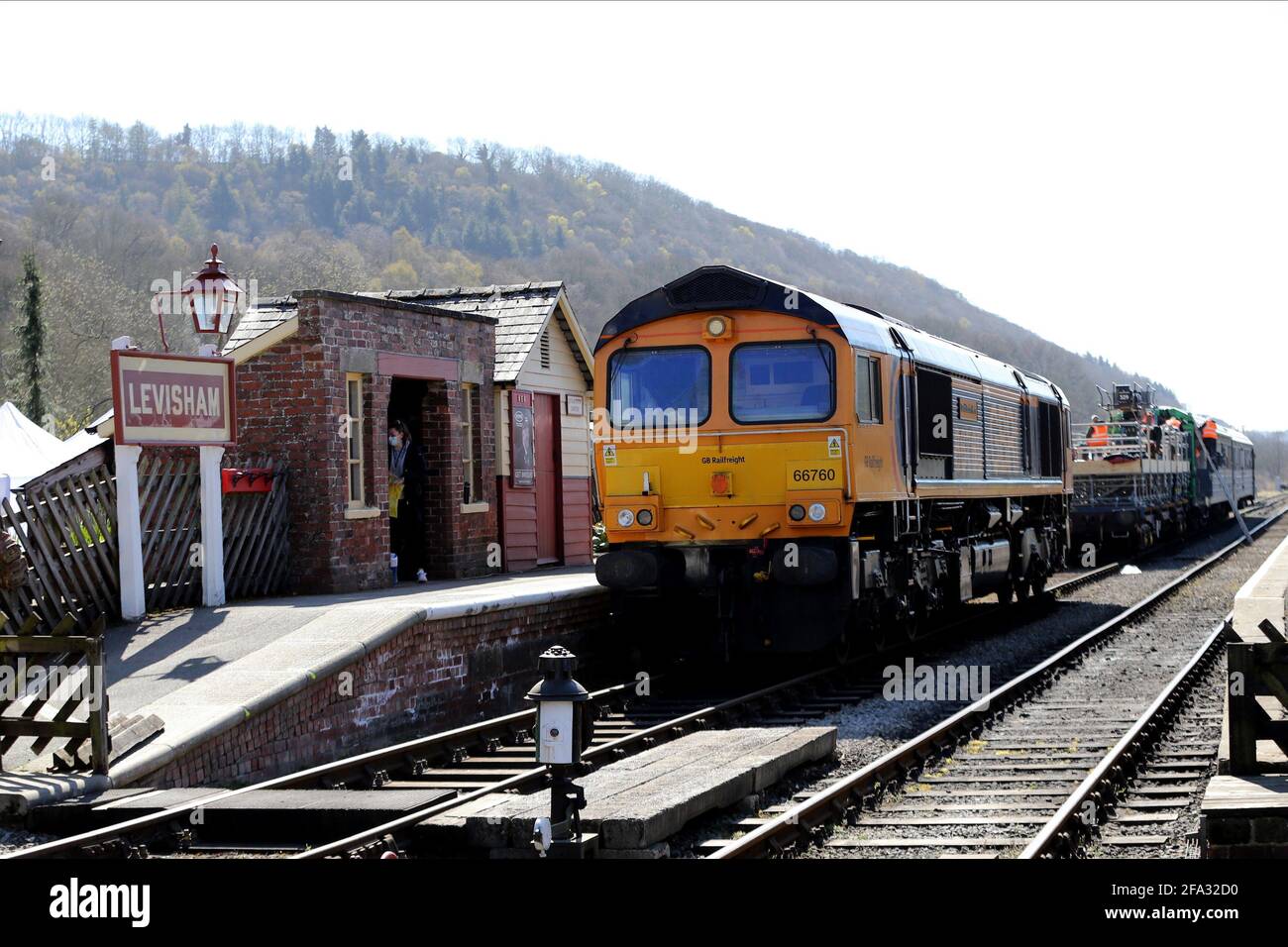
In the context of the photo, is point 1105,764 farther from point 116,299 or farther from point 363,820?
point 116,299

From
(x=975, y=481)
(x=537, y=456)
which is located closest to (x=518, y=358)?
(x=537, y=456)

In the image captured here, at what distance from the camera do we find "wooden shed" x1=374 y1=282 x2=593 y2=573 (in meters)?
19.9

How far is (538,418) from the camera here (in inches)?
843

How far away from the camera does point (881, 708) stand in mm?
12914

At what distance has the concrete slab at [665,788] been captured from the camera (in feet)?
25.0

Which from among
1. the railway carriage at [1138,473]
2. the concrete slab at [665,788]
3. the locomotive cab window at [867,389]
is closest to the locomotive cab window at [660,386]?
the locomotive cab window at [867,389]

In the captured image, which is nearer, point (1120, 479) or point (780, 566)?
point (780, 566)

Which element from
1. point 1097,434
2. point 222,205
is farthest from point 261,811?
point 222,205

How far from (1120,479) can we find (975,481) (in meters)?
16.5

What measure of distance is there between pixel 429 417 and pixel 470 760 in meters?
7.71

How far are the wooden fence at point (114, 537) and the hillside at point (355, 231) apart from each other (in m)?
41.3

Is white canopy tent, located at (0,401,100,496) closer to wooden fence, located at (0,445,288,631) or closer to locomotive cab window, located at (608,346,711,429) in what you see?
wooden fence, located at (0,445,288,631)
